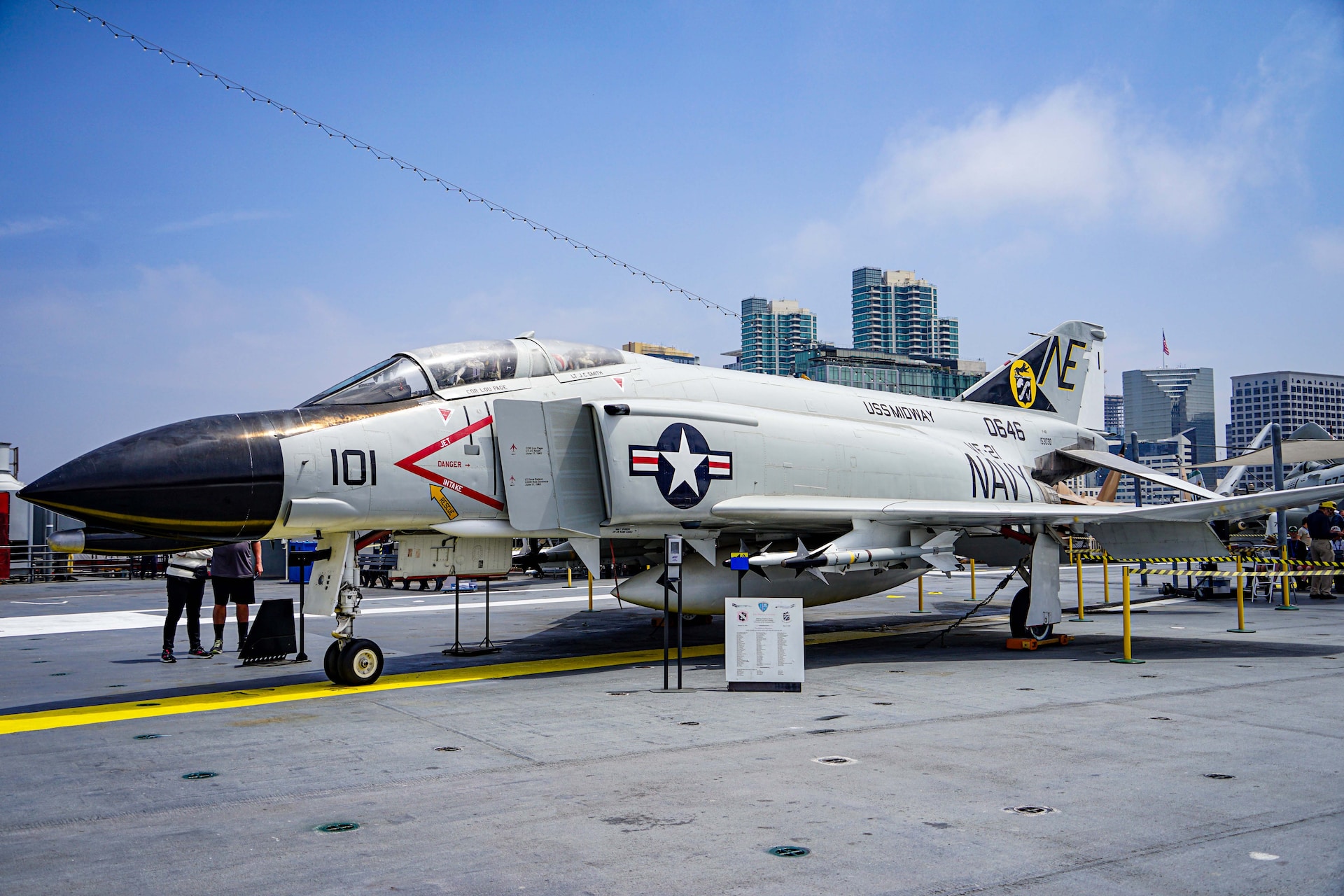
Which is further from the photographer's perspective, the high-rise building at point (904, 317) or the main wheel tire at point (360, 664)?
the high-rise building at point (904, 317)

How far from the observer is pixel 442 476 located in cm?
970

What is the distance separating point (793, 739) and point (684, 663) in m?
4.49

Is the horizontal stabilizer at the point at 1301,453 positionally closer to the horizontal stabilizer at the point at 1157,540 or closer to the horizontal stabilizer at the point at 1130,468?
the horizontal stabilizer at the point at 1130,468

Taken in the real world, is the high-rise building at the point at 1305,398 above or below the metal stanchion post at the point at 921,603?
above

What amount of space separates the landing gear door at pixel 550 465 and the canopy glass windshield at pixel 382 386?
2.86 feet

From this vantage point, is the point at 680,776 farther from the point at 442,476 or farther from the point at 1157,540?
the point at 1157,540

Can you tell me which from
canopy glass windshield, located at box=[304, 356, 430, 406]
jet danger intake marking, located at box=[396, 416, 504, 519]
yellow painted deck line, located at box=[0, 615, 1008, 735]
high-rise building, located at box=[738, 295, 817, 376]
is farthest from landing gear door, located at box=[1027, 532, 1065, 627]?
high-rise building, located at box=[738, 295, 817, 376]

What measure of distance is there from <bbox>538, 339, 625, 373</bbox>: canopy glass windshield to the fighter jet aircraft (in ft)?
0.10

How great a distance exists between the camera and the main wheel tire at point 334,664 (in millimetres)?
9625

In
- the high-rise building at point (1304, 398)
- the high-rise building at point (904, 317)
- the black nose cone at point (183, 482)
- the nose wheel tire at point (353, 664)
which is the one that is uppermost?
the high-rise building at point (904, 317)

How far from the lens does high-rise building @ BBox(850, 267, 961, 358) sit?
6521 inches

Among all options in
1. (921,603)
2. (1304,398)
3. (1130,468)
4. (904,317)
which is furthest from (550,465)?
(904,317)

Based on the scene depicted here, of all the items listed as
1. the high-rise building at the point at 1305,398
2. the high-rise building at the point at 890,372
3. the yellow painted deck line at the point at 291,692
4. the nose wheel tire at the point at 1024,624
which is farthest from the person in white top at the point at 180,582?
the high-rise building at the point at 1305,398

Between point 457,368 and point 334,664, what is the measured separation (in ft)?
10.9
